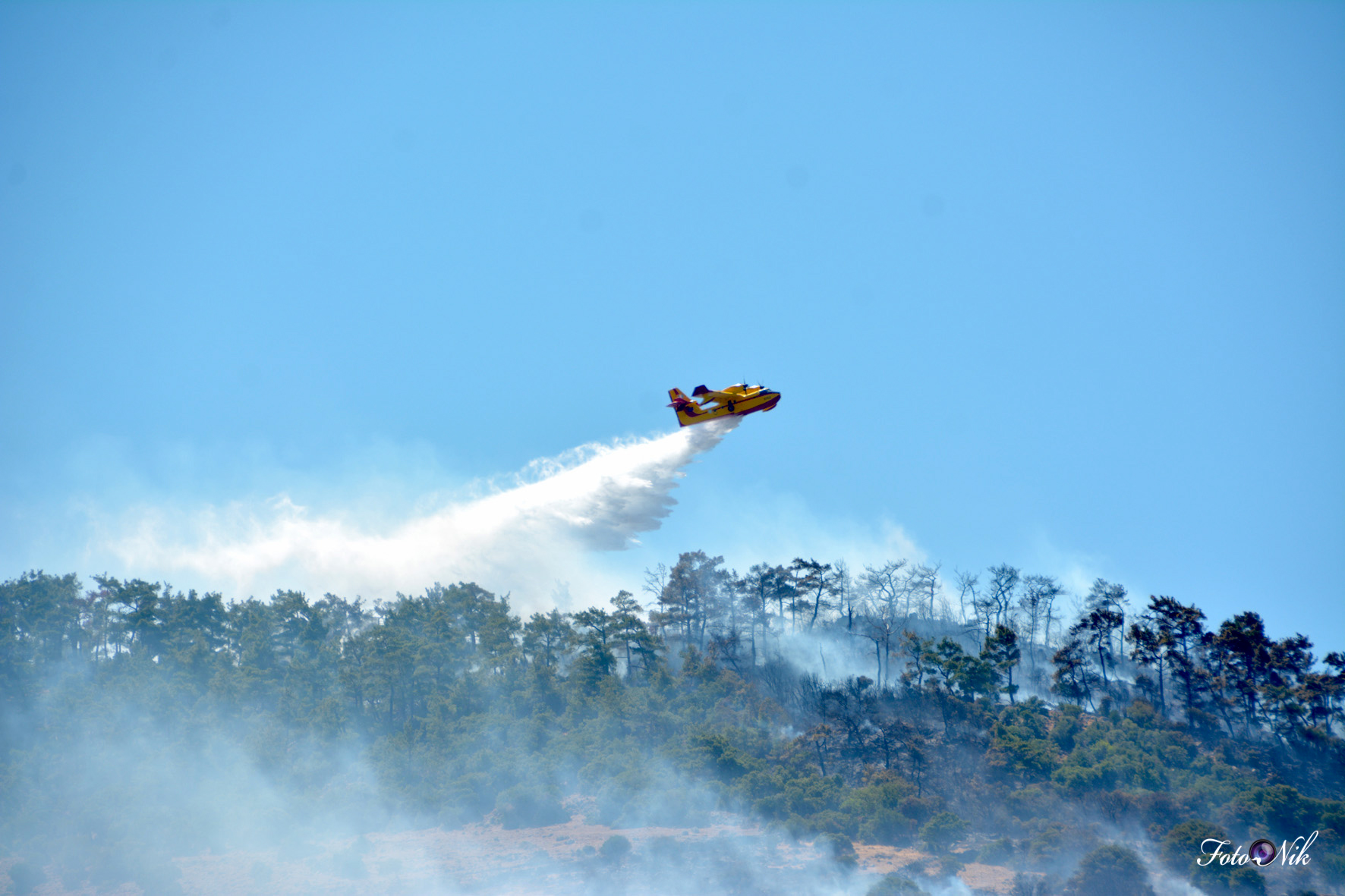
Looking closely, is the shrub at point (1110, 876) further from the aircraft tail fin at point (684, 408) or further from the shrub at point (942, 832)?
the aircraft tail fin at point (684, 408)

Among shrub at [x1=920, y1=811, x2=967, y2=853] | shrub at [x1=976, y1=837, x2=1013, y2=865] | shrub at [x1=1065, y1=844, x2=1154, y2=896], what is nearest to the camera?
shrub at [x1=1065, y1=844, x2=1154, y2=896]

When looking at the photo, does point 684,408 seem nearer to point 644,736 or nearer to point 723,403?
point 723,403

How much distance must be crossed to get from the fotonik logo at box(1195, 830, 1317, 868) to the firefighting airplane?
36.5 metres

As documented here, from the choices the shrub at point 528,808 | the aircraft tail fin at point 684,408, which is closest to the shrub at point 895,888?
the shrub at point 528,808

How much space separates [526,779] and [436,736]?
951 centimetres

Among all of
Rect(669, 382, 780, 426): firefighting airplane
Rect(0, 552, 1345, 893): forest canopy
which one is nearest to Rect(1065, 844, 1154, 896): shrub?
Rect(0, 552, 1345, 893): forest canopy

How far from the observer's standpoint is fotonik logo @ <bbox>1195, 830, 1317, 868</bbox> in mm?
49688

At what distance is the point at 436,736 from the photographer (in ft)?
230

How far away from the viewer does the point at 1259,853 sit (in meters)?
51.5

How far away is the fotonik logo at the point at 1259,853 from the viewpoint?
4969 centimetres

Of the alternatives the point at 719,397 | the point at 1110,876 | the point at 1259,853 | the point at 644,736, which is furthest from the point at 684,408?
the point at 1259,853

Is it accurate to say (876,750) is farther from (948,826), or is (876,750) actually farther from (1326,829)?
Result: (1326,829)

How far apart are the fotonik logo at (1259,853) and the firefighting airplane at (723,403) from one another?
120 ft

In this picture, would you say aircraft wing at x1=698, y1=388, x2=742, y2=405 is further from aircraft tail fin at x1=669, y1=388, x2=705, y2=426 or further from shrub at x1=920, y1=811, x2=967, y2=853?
shrub at x1=920, y1=811, x2=967, y2=853
